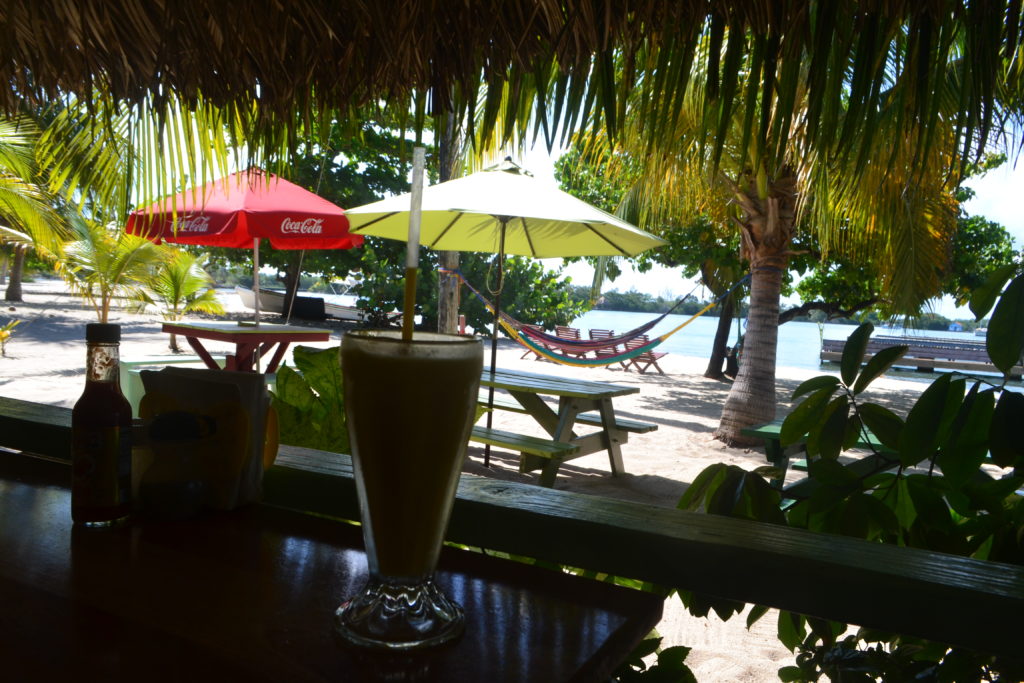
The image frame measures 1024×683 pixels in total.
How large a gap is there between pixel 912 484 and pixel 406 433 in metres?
0.67

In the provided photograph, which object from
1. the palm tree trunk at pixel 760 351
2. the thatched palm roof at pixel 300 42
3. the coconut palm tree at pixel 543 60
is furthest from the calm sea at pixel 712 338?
the thatched palm roof at pixel 300 42

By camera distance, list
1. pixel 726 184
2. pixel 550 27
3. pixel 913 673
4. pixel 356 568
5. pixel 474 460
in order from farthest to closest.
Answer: pixel 726 184 → pixel 474 460 → pixel 550 27 → pixel 913 673 → pixel 356 568

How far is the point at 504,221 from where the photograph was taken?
213 inches

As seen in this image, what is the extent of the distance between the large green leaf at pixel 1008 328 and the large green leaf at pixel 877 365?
0.13 m

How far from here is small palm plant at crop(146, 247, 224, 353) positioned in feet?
37.4

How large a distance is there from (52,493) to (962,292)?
13.1m

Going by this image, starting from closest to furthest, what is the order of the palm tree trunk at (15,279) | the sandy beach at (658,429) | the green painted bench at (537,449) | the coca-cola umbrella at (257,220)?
the sandy beach at (658,429)
the green painted bench at (537,449)
the coca-cola umbrella at (257,220)
the palm tree trunk at (15,279)

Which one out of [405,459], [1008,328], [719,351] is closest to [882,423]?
[1008,328]

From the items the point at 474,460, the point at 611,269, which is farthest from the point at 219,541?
the point at 611,269

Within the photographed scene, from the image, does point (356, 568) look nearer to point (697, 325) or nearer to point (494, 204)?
point (494, 204)

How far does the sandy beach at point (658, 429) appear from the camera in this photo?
102 inches

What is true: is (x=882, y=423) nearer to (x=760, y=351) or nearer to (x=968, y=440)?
(x=968, y=440)

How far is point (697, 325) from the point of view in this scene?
211 ft

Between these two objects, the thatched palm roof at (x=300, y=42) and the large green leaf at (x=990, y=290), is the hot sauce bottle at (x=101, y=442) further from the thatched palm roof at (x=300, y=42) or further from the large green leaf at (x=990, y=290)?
the large green leaf at (x=990, y=290)
